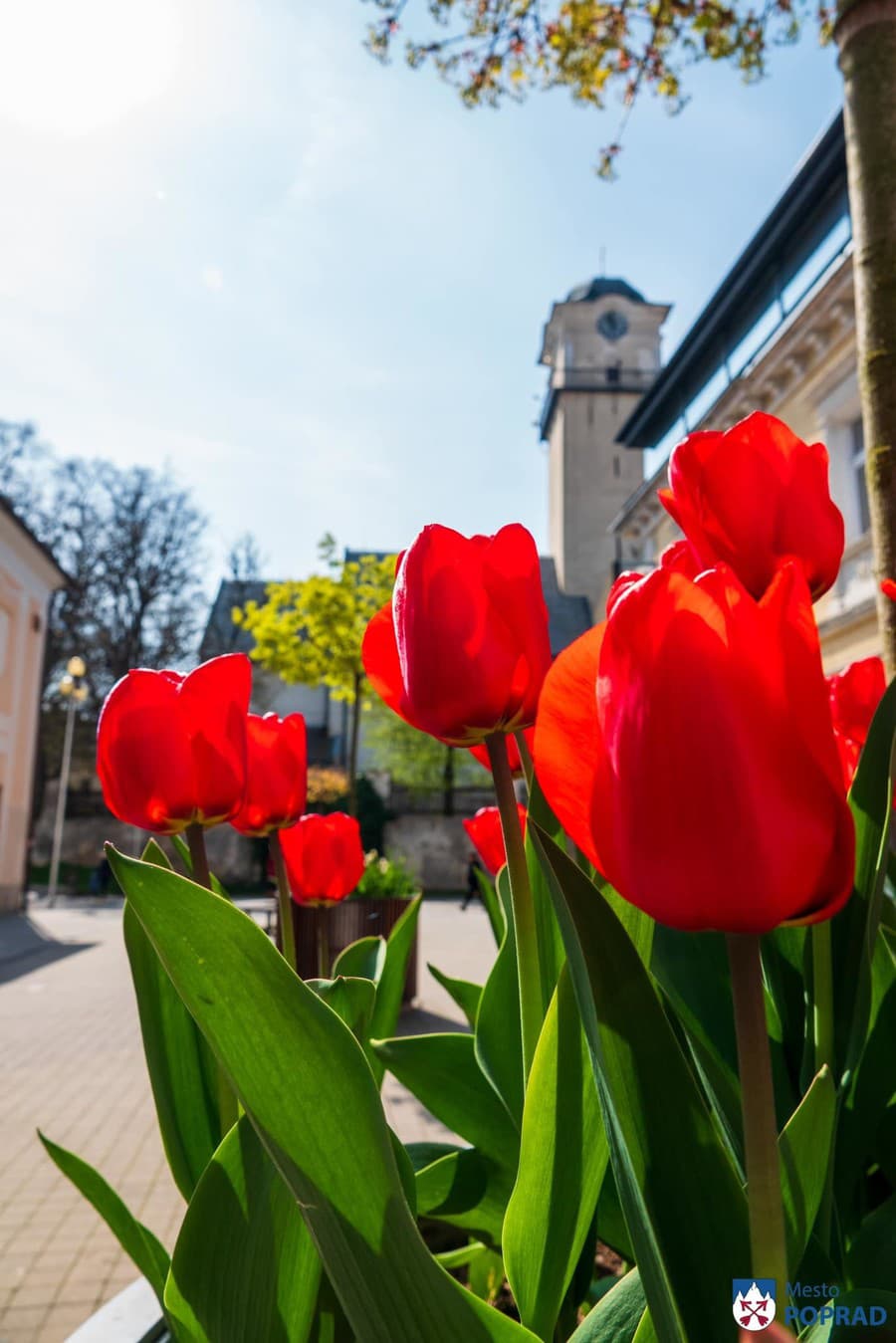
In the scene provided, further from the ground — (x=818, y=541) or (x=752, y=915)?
(x=818, y=541)

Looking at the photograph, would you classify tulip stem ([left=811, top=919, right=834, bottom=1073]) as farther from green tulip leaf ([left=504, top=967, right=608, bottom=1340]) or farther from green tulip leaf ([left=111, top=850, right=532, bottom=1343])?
green tulip leaf ([left=111, top=850, right=532, bottom=1343])

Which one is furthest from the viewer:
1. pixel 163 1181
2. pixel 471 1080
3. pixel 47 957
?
pixel 47 957

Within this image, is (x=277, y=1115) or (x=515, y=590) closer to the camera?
(x=277, y=1115)

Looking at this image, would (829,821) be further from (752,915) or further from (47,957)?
(47,957)

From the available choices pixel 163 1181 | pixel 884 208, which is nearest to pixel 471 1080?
pixel 884 208

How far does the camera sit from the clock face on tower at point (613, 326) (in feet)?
122

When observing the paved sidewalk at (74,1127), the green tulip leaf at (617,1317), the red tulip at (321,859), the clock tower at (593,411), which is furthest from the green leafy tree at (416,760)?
the green tulip leaf at (617,1317)

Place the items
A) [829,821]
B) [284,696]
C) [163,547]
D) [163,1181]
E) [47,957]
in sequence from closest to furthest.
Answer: [829,821], [163,1181], [47,957], [163,547], [284,696]

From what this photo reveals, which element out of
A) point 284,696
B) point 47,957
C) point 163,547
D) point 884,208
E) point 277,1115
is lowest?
point 47,957

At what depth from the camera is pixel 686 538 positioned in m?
0.87

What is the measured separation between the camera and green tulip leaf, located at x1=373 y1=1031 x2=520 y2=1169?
1.06 metres

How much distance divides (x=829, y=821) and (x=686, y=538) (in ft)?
1.55

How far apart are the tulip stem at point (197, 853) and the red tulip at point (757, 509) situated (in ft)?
1.96

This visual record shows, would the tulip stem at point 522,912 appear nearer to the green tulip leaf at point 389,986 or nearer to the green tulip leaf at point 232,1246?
the green tulip leaf at point 232,1246
